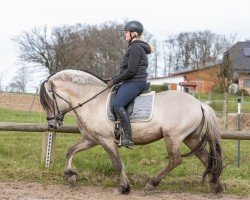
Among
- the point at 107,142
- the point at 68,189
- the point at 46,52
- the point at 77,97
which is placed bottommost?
the point at 68,189

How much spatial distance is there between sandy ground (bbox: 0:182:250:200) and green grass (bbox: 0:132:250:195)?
0.35m

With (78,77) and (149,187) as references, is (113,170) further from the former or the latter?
(78,77)

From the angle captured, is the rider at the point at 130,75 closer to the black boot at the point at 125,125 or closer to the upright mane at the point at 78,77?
the black boot at the point at 125,125

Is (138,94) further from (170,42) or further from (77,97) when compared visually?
(170,42)

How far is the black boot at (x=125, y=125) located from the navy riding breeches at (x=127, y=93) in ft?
0.27

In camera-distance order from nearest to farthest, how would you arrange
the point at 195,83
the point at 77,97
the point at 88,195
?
the point at 88,195 < the point at 77,97 < the point at 195,83

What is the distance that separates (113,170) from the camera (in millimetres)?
8172

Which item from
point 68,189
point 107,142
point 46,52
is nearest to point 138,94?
point 107,142

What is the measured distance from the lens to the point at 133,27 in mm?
7168

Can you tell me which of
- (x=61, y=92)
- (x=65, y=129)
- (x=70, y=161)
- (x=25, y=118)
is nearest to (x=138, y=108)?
(x=61, y=92)

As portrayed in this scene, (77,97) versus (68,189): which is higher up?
(77,97)

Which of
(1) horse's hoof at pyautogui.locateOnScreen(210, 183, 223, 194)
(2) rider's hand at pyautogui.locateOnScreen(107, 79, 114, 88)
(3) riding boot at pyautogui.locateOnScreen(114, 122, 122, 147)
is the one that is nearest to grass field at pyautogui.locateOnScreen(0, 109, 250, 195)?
(1) horse's hoof at pyautogui.locateOnScreen(210, 183, 223, 194)

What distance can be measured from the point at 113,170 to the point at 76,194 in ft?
4.55

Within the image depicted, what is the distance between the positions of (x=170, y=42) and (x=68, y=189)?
70.8 meters
